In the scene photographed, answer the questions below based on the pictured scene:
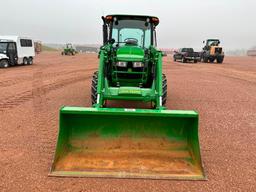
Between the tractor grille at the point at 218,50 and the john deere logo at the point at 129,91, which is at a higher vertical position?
the tractor grille at the point at 218,50

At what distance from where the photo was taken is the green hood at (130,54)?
5.61 m

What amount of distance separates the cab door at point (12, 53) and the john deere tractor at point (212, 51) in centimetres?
2169

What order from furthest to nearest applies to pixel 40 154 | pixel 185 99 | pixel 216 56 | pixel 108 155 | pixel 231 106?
pixel 216 56 < pixel 185 99 < pixel 231 106 < pixel 40 154 < pixel 108 155

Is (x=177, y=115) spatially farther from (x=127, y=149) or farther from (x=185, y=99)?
(x=185, y=99)

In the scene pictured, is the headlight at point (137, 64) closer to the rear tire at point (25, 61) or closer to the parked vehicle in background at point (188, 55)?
the rear tire at point (25, 61)

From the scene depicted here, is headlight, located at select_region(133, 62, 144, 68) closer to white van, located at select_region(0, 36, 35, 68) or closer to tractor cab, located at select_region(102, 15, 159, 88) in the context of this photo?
tractor cab, located at select_region(102, 15, 159, 88)

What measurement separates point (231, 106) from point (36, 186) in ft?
A: 21.3

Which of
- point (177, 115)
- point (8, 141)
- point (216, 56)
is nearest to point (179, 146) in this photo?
point (177, 115)

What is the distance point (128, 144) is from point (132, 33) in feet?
11.1

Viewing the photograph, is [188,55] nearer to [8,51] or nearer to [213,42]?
[213,42]

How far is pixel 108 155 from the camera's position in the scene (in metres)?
3.82

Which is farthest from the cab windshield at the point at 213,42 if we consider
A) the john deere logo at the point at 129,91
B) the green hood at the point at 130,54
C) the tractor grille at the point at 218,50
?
the john deere logo at the point at 129,91

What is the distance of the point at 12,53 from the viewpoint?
19969 mm

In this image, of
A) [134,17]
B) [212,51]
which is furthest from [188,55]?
[134,17]
